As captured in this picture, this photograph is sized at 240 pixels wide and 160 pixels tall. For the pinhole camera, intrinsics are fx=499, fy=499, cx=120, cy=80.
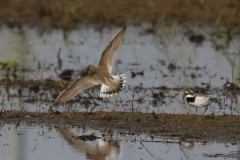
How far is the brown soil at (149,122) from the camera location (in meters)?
6.94

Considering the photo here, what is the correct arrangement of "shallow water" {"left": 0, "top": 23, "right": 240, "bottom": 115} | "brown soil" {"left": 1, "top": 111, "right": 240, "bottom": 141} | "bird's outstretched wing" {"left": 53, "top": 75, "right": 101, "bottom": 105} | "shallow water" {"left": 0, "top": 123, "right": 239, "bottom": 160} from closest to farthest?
"shallow water" {"left": 0, "top": 123, "right": 239, "bottom": 160} < "brown soil" {"left": 1, "top": 111, "right": 240, "bottom": 141} < "bird's outstretched wing" {"left": 53, "top": 75, "right": 101, "bottom": 105} < "shallow water" {"left": 0, "top": 23, "right": 240, "bottom": 115}

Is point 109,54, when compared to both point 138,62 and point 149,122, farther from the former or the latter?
point 138,62

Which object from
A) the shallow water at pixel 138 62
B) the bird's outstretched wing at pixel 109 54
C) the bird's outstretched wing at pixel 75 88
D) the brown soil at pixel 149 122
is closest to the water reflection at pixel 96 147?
the brown soil at pixel 149 122

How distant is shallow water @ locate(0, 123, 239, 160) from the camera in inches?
233

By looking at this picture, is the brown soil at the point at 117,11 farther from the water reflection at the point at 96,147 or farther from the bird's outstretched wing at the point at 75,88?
the water reflection at the point at 96,147

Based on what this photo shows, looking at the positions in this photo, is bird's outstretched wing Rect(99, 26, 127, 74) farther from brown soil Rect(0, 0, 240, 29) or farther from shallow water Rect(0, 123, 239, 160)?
brown soil Rect(0, 0, 240, 29)

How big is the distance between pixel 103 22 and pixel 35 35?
11.5 feet

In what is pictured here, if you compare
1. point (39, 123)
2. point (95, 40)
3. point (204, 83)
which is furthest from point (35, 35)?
point (39, 123)

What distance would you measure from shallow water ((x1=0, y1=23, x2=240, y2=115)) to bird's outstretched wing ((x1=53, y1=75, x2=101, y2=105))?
58cm

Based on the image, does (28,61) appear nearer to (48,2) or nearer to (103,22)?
(103,22)

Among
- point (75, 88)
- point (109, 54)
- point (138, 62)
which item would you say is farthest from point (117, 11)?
point (75, 88)

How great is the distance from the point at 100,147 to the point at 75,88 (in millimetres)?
1879

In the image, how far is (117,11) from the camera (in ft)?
69.8

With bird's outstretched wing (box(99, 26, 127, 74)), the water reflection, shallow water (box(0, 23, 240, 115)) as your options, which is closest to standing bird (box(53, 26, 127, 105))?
bird's outstretched wing (box(99, 26, 127, 74))
